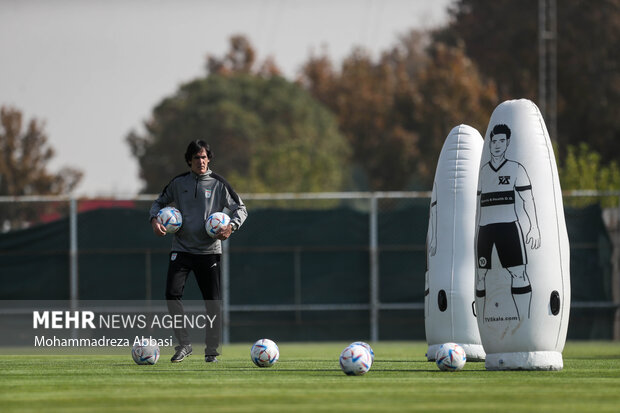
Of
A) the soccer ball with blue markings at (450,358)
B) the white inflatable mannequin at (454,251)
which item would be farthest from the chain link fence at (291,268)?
the soccer ball with blue markings at (450,358)

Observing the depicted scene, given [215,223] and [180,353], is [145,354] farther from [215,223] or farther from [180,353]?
[215,223]

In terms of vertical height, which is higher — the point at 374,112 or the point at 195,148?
the point at 374,112

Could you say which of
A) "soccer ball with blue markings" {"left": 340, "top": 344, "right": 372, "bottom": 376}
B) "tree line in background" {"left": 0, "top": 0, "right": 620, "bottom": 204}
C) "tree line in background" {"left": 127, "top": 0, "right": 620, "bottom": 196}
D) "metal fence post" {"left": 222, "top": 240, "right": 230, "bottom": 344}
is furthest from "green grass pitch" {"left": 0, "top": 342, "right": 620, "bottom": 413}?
"tree line in background" {"left": 0, "top": 0, "right": 620, "bottom": 204}

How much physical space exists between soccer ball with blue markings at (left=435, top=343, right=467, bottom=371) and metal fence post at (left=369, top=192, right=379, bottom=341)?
31.9ft

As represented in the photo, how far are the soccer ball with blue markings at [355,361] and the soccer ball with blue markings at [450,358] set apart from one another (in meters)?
0.87

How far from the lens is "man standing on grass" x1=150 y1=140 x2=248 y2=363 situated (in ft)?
40.1

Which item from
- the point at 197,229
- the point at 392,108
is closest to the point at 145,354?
the point at 197,229

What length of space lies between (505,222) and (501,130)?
924mm

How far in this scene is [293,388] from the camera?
938 centimetres

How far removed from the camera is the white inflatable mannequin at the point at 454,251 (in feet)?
43.4

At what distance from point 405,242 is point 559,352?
10036mm

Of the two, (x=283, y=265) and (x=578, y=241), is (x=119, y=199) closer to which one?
(x=283, y=265)

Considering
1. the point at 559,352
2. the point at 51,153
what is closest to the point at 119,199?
the point at 559,352

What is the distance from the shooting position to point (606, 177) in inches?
1243
